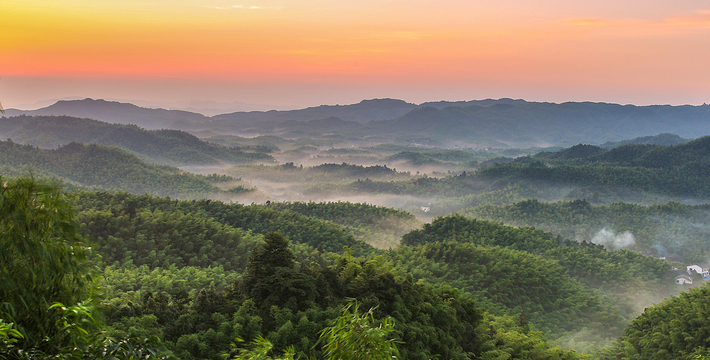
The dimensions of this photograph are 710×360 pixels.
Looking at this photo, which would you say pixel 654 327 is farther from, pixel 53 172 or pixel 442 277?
pixel 53 172

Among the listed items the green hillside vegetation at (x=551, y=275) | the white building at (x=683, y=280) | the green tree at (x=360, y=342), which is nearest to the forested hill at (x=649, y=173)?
the white building at (x=683, y=280)

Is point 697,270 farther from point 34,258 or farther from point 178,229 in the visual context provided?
point 34,258

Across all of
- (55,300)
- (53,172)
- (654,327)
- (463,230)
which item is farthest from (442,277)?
(53,172)

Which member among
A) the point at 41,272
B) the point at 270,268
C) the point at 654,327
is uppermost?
the point at 41,272

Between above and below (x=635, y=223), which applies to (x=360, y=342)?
above

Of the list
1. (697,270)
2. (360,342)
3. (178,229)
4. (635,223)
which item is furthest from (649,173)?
(360,342)

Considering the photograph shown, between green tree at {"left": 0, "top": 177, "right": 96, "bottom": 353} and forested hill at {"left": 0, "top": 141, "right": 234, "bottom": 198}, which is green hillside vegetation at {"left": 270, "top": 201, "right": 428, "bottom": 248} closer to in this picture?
forested hill at {"left": 0, "top": 141, "right": 234, "bottom": 198}
